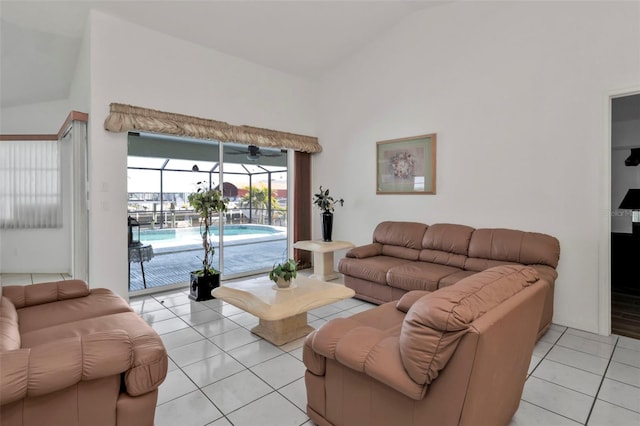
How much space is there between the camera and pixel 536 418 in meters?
2.00

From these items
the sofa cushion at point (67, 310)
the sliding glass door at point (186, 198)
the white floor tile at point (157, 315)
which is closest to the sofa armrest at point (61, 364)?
the sofa cushion at point (67, 310)

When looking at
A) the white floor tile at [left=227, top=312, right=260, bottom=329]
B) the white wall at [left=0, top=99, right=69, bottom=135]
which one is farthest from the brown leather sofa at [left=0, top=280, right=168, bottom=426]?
the white wall at [left=0, top=99, right=69, bottom=135]

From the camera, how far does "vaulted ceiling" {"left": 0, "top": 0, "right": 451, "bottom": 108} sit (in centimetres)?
379

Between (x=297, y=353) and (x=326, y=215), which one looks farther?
(x=326, y=215)

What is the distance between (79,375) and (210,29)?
4220 millimetres

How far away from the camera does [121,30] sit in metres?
3.93

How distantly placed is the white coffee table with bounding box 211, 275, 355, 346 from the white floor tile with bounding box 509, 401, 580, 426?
5.05ft

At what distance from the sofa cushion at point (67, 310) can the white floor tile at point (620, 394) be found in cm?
333

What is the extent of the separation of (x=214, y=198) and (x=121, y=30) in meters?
2.21

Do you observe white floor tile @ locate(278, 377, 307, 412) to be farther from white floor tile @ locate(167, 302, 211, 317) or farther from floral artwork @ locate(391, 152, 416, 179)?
floral artwork @ locate(391, 152, 416, 179)

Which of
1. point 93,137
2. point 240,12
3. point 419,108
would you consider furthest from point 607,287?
point 93,137

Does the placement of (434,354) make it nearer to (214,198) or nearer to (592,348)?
(592,348)

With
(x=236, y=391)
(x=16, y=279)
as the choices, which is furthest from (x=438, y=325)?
(x=16, y=279)

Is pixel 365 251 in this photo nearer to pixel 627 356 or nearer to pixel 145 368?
pixel 627 356
